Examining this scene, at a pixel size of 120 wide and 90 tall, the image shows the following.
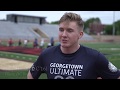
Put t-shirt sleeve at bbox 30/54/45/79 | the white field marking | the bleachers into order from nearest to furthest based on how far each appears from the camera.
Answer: t-shirt sleeve at bbox 30/54/45/79 < the white field marking < the bleachers

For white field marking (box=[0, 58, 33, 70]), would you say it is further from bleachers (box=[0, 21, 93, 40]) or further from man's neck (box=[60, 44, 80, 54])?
man's neck (box=[60, 44, 80, 54])

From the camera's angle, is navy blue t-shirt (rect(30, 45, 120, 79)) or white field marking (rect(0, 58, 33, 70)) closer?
navy blue t-shirt (rect(30, 45, 120, 79))

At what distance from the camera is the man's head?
4.99 feet

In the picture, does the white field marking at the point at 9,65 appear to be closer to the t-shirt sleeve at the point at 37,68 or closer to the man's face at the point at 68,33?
the t-shirt sleeve at the point at 37,68

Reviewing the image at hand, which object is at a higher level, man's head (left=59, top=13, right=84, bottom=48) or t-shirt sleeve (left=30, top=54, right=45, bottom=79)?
man's head (left=59, top=13, right=84, bottom=48)

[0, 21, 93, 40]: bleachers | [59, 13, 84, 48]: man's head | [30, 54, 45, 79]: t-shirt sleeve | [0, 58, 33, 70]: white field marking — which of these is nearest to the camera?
[59, 13, 84, 48]: man's head

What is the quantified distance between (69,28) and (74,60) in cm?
23

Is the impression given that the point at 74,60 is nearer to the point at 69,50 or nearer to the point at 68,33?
the point at 69,50

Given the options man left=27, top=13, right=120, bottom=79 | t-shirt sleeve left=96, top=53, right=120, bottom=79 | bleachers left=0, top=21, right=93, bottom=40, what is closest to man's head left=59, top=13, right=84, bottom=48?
man left=27, top=13, right=120, bottom=79

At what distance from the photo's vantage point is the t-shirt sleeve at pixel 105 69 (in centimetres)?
152
